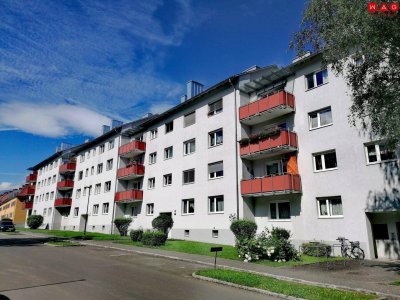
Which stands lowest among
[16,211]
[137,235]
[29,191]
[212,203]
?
[137,235]

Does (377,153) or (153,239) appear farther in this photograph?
(153,239)

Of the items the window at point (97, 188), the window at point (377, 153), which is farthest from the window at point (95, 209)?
the window at point (377, 153)

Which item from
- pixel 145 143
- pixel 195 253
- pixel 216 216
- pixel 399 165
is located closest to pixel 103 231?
pixel 145 143

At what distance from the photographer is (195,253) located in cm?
1819

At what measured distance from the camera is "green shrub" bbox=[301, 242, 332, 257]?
17.6 metres

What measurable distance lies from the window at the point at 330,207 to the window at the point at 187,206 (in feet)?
36.7

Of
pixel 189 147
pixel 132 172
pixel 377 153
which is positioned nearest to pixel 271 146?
pixel 377 153

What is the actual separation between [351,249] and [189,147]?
52.6 feet

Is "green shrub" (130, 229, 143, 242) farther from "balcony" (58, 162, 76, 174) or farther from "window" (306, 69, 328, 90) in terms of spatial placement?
"balcony" (58, 162, 76, 174)

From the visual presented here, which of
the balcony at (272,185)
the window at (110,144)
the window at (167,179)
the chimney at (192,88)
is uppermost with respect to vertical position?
the chimney at (192,88)

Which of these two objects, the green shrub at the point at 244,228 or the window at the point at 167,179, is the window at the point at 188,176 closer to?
the window at the point at 167,179

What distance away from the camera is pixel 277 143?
2094cm

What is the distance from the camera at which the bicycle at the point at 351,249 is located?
17.0 meters

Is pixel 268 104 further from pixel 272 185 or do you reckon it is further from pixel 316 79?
pixel 272 185
